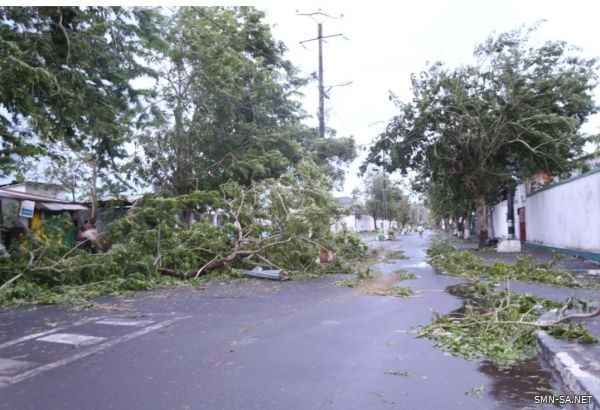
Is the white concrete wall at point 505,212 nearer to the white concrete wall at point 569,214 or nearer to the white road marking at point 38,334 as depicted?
the white concrete wall at point 569,214

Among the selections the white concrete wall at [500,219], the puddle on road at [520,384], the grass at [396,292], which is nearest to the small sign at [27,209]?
the grass at [396,292]

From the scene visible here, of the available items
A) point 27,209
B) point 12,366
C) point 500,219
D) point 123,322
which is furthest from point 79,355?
point 500,219

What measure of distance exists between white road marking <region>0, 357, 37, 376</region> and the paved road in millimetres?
11

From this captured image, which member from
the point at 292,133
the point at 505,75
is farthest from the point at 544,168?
the point at 292,133

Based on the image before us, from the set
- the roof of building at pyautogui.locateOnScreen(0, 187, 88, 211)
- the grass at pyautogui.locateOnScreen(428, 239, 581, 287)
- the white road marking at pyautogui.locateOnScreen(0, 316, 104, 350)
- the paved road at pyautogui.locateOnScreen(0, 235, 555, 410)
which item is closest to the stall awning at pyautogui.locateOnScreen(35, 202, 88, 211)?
the roof of building at pyautogui.locateOnScreen(0, 187, 88, 211)

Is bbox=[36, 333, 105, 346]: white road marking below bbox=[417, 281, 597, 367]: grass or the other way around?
below

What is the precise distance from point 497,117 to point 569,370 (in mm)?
19079

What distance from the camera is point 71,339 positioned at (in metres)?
6.72

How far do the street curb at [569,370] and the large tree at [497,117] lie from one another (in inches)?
662

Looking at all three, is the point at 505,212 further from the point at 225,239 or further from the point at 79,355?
the point at 79,355

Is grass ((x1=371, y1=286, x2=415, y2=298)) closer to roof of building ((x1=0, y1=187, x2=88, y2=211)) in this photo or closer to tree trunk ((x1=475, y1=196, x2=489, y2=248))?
roof of building ((x1=0, y1=187, x2=88, y2=211))

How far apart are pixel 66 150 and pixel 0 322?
14.3 m

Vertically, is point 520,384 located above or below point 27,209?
below

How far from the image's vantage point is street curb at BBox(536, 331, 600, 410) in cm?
395
